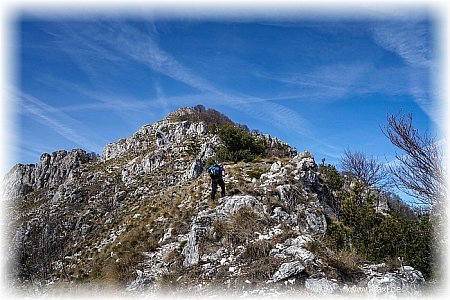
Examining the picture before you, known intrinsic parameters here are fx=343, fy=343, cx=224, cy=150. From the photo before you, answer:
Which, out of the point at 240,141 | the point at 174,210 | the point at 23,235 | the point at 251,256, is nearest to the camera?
the point at 251,256

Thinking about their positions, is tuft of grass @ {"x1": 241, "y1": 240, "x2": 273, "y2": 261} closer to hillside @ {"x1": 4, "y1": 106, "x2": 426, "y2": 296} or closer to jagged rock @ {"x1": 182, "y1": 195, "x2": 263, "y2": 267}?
hillside @ {"x1": 4, "y1": 106, "x2": 426, "y2": 296}

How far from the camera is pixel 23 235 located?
4075 centimetres

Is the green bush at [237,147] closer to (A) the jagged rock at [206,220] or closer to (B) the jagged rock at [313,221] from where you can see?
(B) the jagged rock at [313,221]

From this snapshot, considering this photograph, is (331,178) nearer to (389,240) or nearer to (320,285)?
(389,240)

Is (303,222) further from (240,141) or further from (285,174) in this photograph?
(240,141)

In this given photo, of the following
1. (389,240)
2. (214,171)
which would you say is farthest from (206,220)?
(389,240)

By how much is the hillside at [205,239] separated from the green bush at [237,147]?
221mm

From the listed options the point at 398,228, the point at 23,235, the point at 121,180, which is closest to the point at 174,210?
the point at 398,228

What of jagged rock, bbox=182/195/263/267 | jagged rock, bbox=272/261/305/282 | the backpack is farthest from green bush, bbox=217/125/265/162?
jagged rock, bbox=272/261/305/282

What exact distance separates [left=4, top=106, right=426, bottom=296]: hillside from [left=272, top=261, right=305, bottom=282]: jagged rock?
0.03 meters

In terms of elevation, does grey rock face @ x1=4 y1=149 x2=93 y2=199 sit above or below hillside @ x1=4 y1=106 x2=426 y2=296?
above

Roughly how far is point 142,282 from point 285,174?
46.1 feet

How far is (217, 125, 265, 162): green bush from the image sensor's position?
34100mm

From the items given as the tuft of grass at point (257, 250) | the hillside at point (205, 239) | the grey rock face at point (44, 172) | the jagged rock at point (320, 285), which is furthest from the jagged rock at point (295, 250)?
the grey rock face at point (44, 172)
